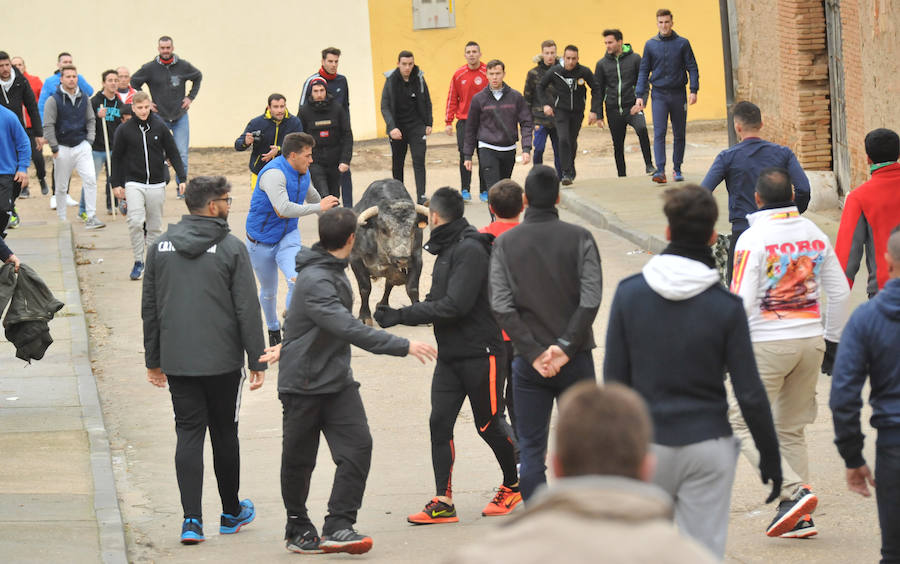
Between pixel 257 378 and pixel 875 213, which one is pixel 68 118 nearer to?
pixel 257 378

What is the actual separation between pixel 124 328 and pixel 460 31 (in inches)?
666

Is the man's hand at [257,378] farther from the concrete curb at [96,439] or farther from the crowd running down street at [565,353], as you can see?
the concrete curb at [96,439]

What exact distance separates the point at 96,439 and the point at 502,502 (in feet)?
10.5

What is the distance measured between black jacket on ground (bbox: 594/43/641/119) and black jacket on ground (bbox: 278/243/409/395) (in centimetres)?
1342

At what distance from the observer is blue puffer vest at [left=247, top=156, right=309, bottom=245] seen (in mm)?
11180

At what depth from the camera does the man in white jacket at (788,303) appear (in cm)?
662

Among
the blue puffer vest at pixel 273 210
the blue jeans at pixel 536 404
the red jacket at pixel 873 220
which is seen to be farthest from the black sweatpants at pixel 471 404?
the blue puffer vest at pixel 273 210

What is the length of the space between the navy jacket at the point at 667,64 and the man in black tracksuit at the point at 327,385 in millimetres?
12460

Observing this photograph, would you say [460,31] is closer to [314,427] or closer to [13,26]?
[13,26]

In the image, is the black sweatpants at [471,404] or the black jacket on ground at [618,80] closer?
the black sweatpants at [471,404]

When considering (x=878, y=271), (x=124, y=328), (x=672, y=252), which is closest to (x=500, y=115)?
(x=124, y=328)

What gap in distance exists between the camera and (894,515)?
5148 millimetres

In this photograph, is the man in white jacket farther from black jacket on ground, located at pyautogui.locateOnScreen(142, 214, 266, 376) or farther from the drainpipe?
the drainpipe

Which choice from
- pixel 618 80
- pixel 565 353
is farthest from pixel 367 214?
pixel 618 80
